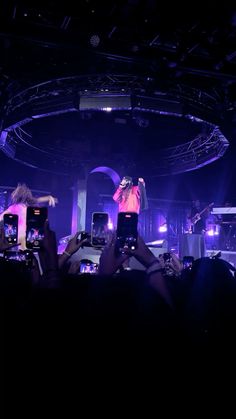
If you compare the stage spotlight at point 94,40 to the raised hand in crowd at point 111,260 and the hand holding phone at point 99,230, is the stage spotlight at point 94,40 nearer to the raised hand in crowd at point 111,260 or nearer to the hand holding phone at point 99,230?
the hand holding phone at point 99,230

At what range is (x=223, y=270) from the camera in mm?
1917

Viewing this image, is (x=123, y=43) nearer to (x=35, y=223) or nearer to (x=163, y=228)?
(x=35, y=223)

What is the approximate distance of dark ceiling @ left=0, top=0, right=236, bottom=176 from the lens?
17.9ft

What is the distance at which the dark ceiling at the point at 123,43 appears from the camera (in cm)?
546

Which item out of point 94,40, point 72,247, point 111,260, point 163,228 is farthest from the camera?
point 163,228

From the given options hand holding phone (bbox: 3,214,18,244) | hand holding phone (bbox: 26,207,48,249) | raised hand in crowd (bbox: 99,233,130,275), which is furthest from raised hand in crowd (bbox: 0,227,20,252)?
raised hand in crowd (bbox: 99,233,130,275)

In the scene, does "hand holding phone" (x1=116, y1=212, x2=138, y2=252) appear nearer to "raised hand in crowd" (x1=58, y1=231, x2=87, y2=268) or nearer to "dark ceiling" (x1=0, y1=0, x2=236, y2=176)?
"raised hand in crowd" (x1=58, y1=231, x2=87, y2=268)

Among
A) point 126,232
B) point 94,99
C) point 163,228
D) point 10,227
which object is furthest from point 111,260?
point 163,228

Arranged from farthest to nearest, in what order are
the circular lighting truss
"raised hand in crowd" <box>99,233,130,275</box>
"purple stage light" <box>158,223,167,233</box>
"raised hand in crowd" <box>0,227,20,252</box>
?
"purple stage light" <box>158,223,167,233</box>
the circular lighting truss
"raised hand in crowd" <box>0,227,20,252</box>
"raised hand in crowd" <box>99,233,130,275</box>

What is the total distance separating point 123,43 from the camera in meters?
6.09

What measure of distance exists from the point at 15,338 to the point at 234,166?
14.6m

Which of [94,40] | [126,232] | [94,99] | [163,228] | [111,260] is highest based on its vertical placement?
[94,40]

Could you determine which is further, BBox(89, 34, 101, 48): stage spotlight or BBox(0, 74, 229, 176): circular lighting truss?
BBox(0, 74, 229, 176): circular lighting truss

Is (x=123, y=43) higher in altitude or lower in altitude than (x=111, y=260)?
higher
